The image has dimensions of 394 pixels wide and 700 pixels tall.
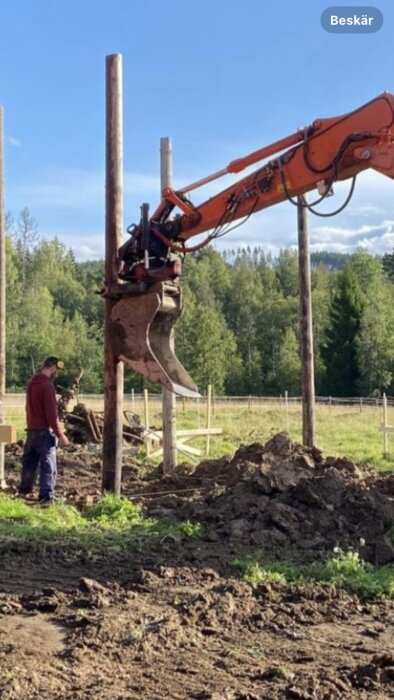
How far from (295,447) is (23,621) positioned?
7358 millimetres

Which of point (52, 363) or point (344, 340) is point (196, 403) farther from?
point (52, 363)

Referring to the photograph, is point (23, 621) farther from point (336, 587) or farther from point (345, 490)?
point (345, 490)

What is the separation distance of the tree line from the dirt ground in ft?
155

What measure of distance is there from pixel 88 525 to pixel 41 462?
1.79 m

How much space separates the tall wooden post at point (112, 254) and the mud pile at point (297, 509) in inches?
30.1

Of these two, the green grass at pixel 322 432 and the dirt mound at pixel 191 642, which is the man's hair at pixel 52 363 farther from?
the green grass at pixel 322 432

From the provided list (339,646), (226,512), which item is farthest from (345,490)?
(339,646)

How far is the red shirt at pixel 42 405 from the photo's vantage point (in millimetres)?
10688

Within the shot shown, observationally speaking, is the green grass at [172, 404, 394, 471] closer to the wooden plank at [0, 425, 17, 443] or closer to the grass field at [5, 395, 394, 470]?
the grass field at [5, 395, 394, 470]

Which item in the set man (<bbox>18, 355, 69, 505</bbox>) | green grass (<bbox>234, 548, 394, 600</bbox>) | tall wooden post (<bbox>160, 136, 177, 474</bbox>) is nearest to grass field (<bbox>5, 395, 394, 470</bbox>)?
tall wooden post (<bbox>160, 136, 177, 474</bbox>)

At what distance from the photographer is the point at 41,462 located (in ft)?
35.1

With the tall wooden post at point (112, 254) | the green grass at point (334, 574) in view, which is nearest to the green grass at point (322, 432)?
the tall wooden post at point (112, 254)

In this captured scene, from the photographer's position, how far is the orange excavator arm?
8.95 metres

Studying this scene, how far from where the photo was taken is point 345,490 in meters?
9.90
